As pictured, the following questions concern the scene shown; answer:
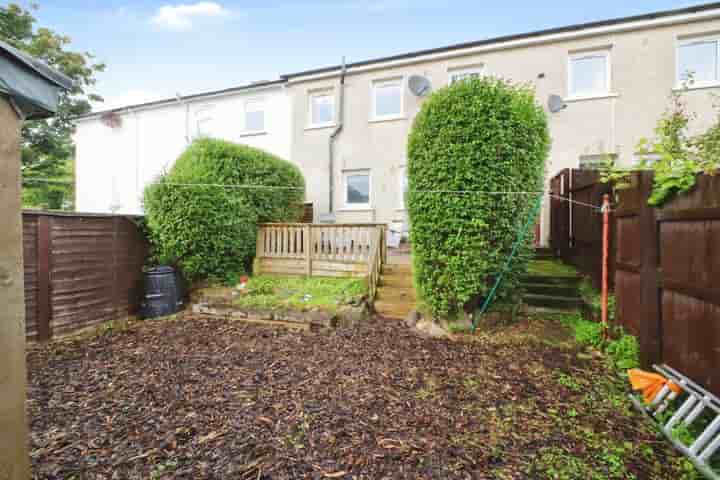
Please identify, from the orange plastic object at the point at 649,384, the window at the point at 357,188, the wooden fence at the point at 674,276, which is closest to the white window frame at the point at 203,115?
the window at the point at 357,188

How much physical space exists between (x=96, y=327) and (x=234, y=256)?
244cm

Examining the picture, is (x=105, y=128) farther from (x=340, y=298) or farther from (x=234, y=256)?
(x=340, y=298)

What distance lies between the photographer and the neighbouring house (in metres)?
8.05

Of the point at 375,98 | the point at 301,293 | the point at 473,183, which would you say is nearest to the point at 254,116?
the point at 375,98

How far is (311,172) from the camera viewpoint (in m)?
11.3

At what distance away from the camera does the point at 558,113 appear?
875 cm

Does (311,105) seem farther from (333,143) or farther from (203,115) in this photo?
(203,115)

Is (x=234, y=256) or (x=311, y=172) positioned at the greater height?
(x=311, y=172)

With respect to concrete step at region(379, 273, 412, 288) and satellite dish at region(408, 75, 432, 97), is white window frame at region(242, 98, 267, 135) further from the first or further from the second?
concrete step at region(379, 273, 412, 288)

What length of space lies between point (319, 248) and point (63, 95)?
1410 centimetres

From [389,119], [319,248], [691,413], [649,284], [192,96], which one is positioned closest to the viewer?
[691,413]

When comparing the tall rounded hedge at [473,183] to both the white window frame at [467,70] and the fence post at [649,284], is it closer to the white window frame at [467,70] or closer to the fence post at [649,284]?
the fence post at [649,284]

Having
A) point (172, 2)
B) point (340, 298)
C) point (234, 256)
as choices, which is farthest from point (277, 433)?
point (172, 2)

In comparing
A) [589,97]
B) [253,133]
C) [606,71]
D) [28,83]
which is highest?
[606,71]
